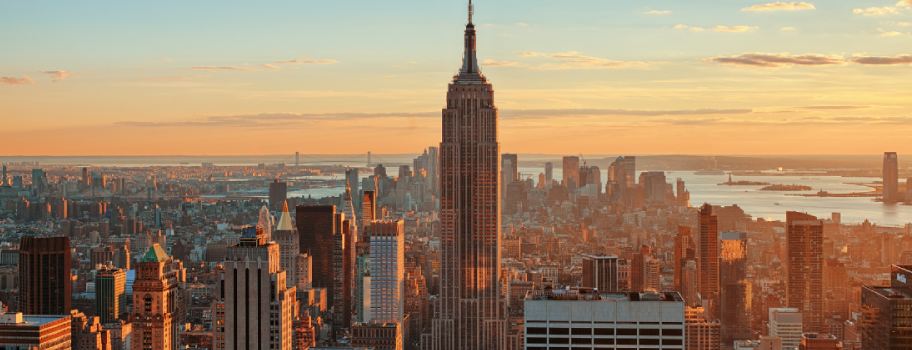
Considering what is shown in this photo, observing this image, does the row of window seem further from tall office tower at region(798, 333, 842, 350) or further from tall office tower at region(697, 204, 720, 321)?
tall office tower at region(697, 204, 720, 321)

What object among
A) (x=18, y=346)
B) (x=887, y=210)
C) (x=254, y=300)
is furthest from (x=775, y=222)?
(x=18, y=346)

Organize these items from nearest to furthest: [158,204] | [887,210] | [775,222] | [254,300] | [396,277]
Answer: [254,300]
[887,210]
[158,204]
[775,222]
[396,277]

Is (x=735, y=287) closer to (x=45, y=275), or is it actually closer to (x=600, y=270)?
(x=600, y=270)

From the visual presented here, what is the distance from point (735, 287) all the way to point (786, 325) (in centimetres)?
378

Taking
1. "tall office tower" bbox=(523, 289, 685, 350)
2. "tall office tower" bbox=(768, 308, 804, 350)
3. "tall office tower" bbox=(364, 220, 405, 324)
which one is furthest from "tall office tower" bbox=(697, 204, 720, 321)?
"tall office tower" bbox=(523, 289, 685, 350)

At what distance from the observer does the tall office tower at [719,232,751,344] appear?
36250mm

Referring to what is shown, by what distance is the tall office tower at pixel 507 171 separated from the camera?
141 feet

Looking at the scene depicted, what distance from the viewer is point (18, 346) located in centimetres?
2530

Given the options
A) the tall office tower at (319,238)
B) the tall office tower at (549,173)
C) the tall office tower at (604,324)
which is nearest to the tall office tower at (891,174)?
the tall office tower at (604,324)

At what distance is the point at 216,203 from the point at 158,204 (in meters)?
1.61

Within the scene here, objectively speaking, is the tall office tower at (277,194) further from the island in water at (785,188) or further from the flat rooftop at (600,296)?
the flat rooftop at (600,296)

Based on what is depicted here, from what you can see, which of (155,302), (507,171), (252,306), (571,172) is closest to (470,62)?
(507,171)

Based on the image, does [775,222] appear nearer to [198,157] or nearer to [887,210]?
[887,210]

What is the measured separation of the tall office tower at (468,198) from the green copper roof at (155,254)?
14.7m
